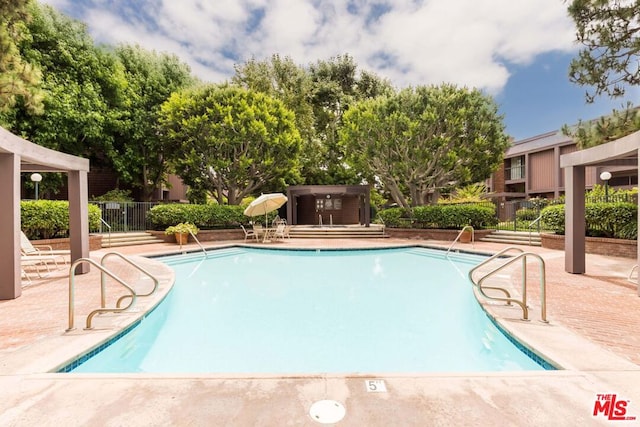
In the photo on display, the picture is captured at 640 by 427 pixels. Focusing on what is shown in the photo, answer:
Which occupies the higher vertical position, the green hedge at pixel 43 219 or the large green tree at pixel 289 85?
the large green tree at pixel 289 85

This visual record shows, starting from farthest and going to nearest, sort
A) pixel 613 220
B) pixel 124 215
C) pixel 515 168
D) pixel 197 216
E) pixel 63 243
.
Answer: pixel 515 168 < pixel 124 215 < pixel 197 216 < pixel 63 243 < pixel 613 220

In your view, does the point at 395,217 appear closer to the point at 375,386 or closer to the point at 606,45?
the point at 606,45

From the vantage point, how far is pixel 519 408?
97.3 inches

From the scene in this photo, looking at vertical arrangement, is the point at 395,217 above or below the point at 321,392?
above

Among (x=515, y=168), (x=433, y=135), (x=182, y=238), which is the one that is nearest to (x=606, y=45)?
(x=433, y=135)

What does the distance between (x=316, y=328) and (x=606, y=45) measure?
1300 centimetres

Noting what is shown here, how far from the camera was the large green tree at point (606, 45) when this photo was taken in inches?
387

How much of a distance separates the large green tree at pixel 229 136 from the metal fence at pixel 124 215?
11.2ft

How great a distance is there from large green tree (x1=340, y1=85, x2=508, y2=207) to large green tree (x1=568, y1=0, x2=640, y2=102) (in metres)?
6.19

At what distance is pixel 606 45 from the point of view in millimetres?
10281

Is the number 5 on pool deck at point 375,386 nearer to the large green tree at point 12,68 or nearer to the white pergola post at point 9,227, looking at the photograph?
the white pergola post at point 9,227

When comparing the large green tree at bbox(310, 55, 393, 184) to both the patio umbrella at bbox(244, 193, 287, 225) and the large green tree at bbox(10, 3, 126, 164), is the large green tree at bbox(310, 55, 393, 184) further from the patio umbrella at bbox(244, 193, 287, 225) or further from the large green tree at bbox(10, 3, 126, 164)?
the large green tree at bbox(10, 3, 126, 164)

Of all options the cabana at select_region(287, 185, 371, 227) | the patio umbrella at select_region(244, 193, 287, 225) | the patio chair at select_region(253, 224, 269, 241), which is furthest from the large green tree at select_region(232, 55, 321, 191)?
the patio umbrella at select_region(244, 193, 287, 225)

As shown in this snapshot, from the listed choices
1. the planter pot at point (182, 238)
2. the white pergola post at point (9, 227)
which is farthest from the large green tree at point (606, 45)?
the planter pot at point (182, 238)
